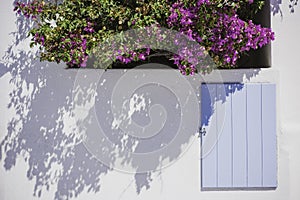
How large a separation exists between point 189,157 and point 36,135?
1.77 m

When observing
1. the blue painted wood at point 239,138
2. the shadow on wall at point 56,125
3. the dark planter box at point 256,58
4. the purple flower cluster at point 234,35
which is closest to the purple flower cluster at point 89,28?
the dark planter box at point 256,58

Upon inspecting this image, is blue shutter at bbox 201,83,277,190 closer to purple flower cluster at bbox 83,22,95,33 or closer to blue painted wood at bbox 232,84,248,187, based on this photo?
blue painted wood at bbox 232,84,248,187

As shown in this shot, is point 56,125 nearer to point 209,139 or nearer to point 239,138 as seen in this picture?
point 209,139

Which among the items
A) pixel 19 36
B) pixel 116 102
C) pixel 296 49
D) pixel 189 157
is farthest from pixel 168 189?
pixel 19 36

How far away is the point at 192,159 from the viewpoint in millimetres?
4297

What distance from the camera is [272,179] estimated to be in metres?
4.26

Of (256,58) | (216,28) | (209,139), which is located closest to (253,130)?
(209,139)

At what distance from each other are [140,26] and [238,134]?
1700 millimetres

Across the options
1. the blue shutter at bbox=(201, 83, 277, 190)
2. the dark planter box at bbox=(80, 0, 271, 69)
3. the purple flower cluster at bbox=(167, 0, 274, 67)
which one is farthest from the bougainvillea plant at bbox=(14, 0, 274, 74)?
the blue shutter at bbox=(201, 83, 277, 190)

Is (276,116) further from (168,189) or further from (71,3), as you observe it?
(71,3)

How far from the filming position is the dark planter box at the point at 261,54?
14.5 feet

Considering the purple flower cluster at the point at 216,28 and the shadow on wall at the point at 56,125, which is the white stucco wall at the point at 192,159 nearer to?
the shadow on wall at the point at 56,125

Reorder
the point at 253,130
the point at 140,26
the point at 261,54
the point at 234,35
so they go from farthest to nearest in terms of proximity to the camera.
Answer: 1. the point at 261,54
2. the point at 253,130
3. the point at 234,35
4. the point at 140,26

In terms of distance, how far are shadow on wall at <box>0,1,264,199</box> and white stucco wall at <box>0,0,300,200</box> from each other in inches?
2.3
